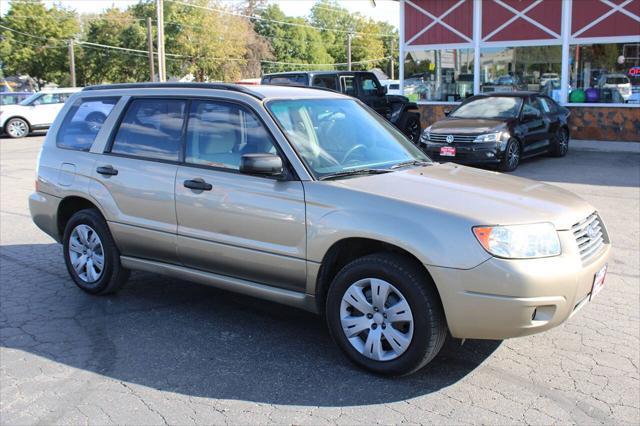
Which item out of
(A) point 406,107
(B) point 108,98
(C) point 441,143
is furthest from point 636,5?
(B) point 108,98

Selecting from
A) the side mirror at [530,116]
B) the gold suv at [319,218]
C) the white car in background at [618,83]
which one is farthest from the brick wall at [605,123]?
the gold suv at [319,218]


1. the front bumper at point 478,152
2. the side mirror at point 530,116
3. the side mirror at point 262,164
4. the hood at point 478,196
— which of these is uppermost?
the side mirror at point 262,164

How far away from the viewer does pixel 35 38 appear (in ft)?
168

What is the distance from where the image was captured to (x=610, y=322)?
16.4 feet

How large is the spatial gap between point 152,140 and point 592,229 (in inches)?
133

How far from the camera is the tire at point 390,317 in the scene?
12.4ft

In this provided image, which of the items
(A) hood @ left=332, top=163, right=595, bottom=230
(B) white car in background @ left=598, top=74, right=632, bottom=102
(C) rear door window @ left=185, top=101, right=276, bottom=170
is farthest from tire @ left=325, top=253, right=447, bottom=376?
(B) white car in background @ left=598, top=74, right=632, bottom=102

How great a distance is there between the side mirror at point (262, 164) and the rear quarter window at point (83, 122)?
193 centimetres

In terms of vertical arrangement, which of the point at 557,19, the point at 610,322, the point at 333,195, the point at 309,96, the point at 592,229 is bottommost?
the point at 610,322

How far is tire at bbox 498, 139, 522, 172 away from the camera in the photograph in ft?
41.6

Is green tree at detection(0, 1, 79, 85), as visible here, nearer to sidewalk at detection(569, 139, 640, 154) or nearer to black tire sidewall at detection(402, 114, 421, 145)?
black tire sidewall at detection(402, 114, 421, 145)

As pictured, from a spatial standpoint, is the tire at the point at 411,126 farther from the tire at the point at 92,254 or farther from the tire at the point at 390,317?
the tire at the point at 390,317

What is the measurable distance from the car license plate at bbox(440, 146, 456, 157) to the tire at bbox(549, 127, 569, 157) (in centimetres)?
378

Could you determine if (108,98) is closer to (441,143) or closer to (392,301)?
(392,301)
